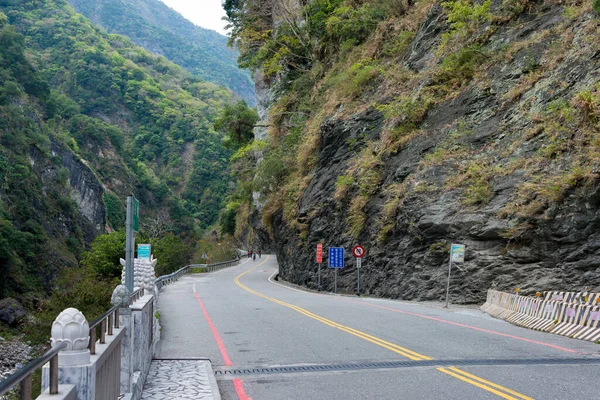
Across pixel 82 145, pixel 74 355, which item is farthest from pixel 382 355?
pixel 82 145

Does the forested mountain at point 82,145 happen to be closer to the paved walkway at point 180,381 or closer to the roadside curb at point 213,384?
the paved walkway at point 180,381

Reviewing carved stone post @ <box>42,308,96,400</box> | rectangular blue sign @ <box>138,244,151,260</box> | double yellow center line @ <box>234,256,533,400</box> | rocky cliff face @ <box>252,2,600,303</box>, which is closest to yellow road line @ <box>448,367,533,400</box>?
double yellow center line @ <box>234,256,533,400</box>

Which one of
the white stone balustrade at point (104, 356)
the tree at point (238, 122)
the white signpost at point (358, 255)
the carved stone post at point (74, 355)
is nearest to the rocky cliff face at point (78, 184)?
the tree at point (238, 122)

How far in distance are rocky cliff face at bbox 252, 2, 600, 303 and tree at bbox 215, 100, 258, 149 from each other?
26.2 m

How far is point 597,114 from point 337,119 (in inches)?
722

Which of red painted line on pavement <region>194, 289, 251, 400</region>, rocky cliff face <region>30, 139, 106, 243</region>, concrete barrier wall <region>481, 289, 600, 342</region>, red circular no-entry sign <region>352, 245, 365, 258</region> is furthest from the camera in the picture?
rocky cliff face <region>30, 139, 106, 243</region>

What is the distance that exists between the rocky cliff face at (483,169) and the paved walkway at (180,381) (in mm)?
12132

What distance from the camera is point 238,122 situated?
5741 cm

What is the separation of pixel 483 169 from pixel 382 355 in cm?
1295

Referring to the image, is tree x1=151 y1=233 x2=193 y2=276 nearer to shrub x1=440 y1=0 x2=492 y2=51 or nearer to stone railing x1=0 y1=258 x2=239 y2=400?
shrub x1=440 y1=0 x2=492 y2=51

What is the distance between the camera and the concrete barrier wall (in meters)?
12.1

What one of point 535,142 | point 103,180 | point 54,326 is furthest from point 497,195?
point 103,180

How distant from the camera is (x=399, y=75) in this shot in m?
30.1

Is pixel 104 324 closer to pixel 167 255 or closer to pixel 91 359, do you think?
pixel 91 359
